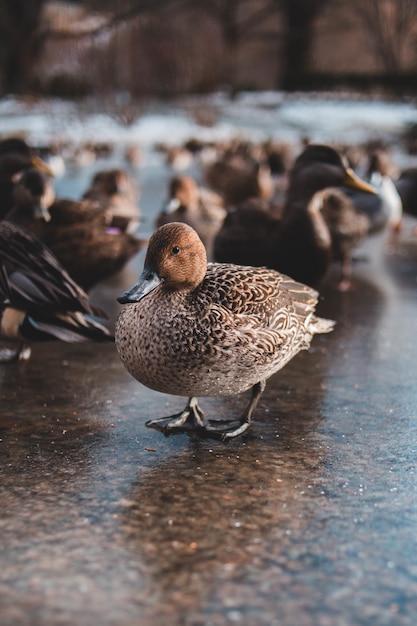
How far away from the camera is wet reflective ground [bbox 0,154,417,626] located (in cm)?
219

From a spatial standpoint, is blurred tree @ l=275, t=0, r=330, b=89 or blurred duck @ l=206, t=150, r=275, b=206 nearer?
blurred duck @ l=206, t=150, r=275, b=206

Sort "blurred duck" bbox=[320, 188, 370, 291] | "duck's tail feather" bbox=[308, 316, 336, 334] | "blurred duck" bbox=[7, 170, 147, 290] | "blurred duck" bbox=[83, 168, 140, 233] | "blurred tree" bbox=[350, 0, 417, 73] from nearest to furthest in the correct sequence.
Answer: "duck's tail feather" bbox=[308, 316, 336, 334] → "blurred duck" bbox=[7, 170, 147, 290] → "blurred duck" bbox=[320, 188, 370, 291] → "blurred duck" bbox=[83, 168, 140, 233] → "blurred tree" bbox=[350, 0, 417, 73]

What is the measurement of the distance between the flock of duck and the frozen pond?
0.87 feet

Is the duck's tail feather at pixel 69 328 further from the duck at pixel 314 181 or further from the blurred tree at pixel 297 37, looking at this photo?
the blurred tree at pixel 297 37

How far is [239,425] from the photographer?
11.3ft

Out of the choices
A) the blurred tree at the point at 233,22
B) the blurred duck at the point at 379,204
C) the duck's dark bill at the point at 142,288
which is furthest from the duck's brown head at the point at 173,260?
the blurred tree at the point at 233,22

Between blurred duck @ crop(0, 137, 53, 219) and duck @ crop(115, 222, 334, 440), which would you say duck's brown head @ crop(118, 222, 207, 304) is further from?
blurred duck @ crop(0, 137, 53, 219)

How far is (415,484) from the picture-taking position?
2.93m

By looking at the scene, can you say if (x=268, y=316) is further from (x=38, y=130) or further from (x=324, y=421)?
(x=38, y=130)

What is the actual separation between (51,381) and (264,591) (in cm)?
216

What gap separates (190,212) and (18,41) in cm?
1745

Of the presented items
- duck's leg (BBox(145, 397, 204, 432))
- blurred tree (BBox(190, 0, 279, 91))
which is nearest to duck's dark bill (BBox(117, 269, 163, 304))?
duck's leg (BBox(145, 397, 204, 432))

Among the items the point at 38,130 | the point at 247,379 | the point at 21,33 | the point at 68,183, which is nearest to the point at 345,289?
the point at 247,379

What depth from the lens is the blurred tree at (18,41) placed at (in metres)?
23.0
